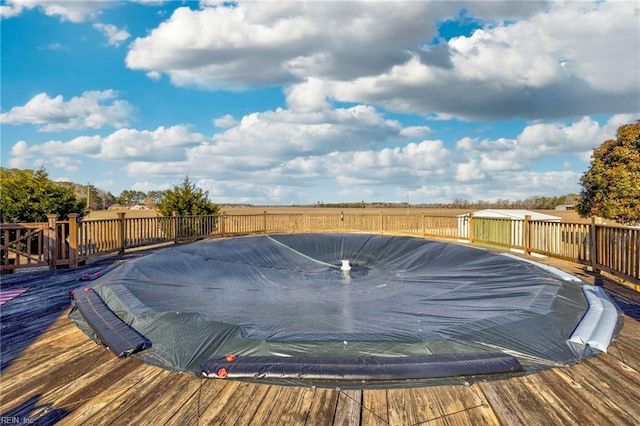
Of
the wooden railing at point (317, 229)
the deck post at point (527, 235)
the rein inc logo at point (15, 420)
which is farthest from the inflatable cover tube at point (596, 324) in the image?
the deck post at point (527, 235)

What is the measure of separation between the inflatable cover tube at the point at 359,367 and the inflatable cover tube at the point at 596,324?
0.79 meters

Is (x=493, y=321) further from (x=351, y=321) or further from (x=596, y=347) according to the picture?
(x=351, y=321)

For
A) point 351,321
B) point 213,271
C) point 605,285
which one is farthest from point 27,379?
point 605,285

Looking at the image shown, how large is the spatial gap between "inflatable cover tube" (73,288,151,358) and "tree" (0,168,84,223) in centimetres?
834

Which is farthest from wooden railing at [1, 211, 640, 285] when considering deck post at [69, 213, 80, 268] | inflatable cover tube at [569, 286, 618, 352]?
inflatable cover tube at [569, 286, 618, 352]

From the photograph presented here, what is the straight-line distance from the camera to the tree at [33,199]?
10117 millimetres

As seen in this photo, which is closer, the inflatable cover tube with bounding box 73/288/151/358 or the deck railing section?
the inflatable cover tube with bounding box 73/288/151/358

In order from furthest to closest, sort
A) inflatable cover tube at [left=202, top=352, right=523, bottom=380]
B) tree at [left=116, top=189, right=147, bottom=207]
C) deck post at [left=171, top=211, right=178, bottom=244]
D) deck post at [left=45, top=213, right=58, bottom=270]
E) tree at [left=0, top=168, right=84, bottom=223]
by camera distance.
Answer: tree at [left=116, top=189, right=147, bottom=207]
deck post at [left=171, top=211, right=178, bottom=244]
tree at [left=0, top=168, right=84, bottom=223]
deck post at [left=45, top=213, right=58, bottom=270]
inflatable cover tube at [left=202, top=352, right=523, bottom=380]

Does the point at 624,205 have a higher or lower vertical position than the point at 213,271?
higher

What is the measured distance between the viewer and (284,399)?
6.11ft

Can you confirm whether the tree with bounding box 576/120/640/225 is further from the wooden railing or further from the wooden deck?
the wooden deck

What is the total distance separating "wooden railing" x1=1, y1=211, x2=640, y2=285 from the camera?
211 inches

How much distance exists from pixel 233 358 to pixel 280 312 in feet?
5.85

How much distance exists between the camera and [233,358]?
2.20 m
